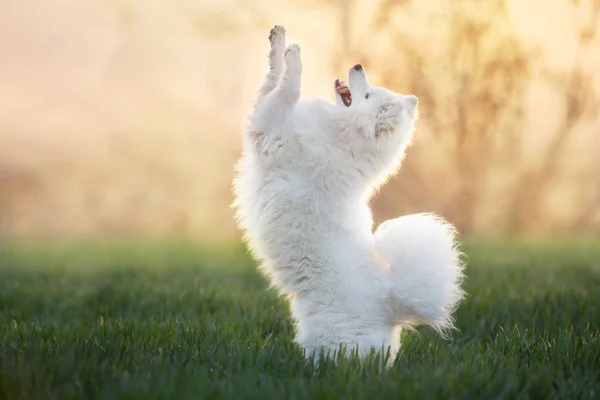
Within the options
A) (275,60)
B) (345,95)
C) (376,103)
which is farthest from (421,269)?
(275,60)

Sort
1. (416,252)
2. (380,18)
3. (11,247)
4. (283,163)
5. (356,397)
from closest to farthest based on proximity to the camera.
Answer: (356,397) < (416,252) < (283,163) < (380,18) < (11,247)

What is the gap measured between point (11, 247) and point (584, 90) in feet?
45.7

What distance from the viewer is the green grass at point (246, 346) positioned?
3168 millimetres

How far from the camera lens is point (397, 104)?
448 cm

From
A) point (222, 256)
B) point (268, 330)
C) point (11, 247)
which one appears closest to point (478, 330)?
point (268, 330)

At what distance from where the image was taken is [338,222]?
166 inches

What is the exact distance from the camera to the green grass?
317 centimetres

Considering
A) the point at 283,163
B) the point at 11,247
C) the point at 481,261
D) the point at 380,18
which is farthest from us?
the point at 11,247

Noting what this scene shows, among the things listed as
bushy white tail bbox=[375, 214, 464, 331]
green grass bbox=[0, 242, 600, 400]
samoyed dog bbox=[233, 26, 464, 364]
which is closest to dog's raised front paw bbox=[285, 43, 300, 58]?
samoyed dog bbox=[233, 26, 464, 364]

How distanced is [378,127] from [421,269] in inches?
41.2

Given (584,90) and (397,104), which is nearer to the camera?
(397,104)

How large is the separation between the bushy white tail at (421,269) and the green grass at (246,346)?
298mm

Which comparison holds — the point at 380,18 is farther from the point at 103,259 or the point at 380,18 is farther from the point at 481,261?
the point at 103,259

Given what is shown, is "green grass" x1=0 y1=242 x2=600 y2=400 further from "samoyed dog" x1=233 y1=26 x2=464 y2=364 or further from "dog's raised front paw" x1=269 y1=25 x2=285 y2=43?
"dog's raised front paw" x1=269 y1=25 x2=285 y2=43
